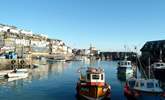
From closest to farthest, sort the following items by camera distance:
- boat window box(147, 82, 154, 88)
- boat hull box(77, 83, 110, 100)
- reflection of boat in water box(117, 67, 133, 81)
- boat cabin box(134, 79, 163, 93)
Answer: boat cabin box(134, 79, 163, 93), boat window box(147, 82, 154, 88), boat hull box(77, 83, 110, 100), reflection of boat in water box(117, 67, 133, 81)

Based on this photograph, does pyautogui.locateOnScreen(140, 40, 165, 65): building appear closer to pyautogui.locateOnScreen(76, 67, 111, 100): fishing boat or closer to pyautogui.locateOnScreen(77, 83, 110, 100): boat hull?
pyautogui.locateOnScreen(76, 67, 111, 100): fishing boat

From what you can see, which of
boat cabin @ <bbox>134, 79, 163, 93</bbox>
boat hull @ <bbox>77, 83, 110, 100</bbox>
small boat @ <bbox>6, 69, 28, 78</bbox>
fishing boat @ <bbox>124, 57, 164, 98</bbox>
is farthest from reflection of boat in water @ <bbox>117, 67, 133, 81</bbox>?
boat cabin @ <bbox>134, 79, 163, 93</bbox>

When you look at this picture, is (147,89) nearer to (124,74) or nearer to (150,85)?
(150,85)

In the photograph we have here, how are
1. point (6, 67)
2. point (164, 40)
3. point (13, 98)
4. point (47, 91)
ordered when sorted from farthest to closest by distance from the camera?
point (164, 40), point (6, 67), point (47, 91), point (13, 98)

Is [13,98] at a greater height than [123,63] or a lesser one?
lesser

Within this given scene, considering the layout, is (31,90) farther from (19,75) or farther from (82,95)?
(19,75)

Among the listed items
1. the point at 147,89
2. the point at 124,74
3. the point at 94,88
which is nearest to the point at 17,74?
the point at 124,74

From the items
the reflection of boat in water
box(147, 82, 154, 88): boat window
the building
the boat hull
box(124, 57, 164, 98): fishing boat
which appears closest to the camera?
box(124, 57, 164, 98): fishing boat

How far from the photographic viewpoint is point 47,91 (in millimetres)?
56969

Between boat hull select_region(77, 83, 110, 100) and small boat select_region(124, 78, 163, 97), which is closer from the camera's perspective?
small boat select_region(124, 78, 163, 97)

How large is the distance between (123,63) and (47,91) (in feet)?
117

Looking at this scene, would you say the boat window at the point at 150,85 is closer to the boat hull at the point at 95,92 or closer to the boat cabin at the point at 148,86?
the boat cabin at the point at 148,86

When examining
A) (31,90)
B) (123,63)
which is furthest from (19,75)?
(123,63)

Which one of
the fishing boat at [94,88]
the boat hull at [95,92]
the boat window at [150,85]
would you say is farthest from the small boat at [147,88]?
the fishing boat at [94,88]
